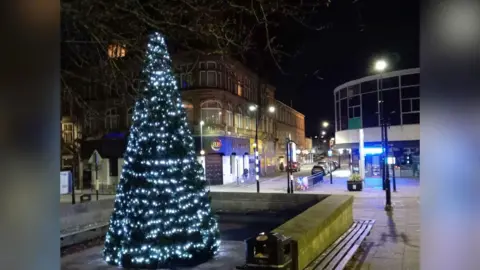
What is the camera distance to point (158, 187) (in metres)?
9.75

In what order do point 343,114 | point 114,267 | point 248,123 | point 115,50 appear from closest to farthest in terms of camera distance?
point 115,50, point 114,267, point 343,114, point 248,123

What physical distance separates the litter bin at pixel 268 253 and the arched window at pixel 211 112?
3996 cm

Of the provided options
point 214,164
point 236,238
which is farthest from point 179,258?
point 214,164

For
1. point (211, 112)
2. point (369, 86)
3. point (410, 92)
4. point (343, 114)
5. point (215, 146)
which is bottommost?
point (215, 146)

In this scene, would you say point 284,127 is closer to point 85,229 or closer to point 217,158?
point 217,158

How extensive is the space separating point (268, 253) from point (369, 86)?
154 feet

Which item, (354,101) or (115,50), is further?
(354,101)

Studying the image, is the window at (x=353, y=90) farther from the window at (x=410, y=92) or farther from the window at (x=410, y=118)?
the window at (x=410, y=118)

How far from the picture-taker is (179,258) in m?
10.1

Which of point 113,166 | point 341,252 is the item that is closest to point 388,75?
point 113,166

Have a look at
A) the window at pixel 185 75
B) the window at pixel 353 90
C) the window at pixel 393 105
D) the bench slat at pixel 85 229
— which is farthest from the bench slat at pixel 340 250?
the window at pixel 353 90
